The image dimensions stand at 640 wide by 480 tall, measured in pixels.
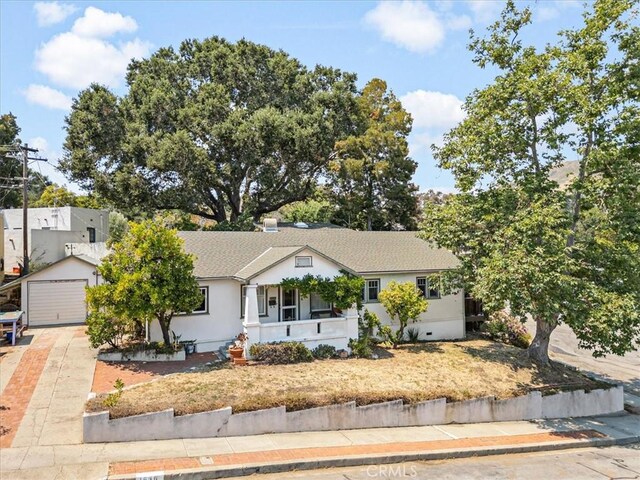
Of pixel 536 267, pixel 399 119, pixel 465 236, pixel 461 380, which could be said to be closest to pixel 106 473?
pixel 461 380

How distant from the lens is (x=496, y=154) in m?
20.8

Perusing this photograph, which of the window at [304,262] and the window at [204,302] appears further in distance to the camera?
the window at [304,262]

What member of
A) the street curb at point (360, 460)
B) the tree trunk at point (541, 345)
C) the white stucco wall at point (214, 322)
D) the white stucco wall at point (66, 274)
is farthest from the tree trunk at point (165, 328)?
the tree trunk at point (541, 345)

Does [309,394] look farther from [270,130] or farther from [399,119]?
[399,119]

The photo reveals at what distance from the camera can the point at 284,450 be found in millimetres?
12664

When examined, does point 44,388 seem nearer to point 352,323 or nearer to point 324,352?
point 324,352

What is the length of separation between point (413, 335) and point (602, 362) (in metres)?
10.2

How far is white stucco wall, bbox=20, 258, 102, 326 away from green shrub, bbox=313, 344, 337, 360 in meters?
12.5

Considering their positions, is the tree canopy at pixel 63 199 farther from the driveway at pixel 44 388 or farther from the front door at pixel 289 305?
the front door at pixel 289 305

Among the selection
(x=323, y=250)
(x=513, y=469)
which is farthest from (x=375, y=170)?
(x=513, y=469)

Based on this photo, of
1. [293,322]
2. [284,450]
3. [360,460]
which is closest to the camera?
[360,460]

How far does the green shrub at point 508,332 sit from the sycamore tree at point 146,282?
15.4 m

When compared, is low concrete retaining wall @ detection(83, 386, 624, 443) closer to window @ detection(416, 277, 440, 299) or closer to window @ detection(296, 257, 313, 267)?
window @ detection(296, 257, 313, 267)

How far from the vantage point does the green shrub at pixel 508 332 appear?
25.4 metres
